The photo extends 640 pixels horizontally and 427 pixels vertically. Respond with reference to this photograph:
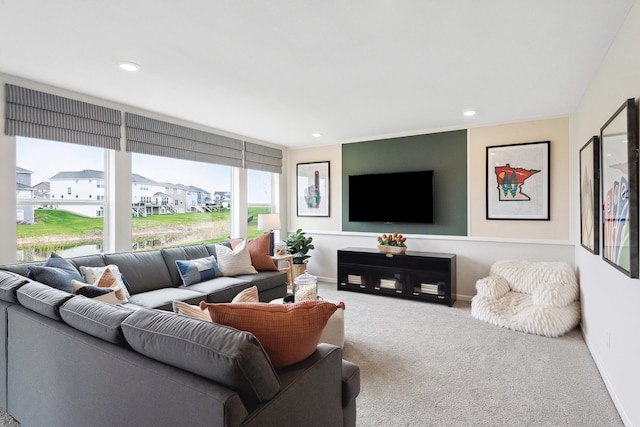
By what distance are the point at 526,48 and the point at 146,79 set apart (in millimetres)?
3016

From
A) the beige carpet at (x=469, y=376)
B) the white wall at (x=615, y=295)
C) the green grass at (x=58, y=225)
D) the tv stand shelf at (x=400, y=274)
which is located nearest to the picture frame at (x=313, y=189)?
the tv stand shelf at (x=400, y=274)

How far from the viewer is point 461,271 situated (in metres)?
4.73

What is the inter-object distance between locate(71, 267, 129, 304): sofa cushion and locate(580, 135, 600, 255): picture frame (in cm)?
378

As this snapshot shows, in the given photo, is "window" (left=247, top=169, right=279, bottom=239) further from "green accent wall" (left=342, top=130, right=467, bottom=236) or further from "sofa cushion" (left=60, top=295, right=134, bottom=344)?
"sofa cushion" (left=60, top=295, right=134, bottom=344)

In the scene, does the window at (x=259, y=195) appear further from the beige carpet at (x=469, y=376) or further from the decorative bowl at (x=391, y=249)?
the beige carpet at (x=469, y=376)

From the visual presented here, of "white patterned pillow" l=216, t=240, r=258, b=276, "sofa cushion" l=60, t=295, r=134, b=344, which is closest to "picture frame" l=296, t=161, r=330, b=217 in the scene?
"white patterned pillow" l=216, t=240, r=258, b=276

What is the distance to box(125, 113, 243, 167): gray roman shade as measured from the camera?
3906mm

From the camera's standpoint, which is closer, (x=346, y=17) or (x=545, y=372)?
(x=346, y=17)

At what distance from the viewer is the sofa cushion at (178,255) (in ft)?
12.5

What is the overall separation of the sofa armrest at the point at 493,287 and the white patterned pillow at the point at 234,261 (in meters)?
2.69

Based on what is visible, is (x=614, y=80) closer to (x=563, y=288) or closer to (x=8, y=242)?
(x=563, y=288)

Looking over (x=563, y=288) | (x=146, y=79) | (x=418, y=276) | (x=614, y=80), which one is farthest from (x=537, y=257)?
(x=146, y=79)

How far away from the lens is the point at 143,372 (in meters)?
1.21

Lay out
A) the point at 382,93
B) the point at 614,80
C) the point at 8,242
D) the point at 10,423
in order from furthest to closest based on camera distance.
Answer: the point at 382,93, the point at 8,242, the point at 614,80, the point at 10,423
